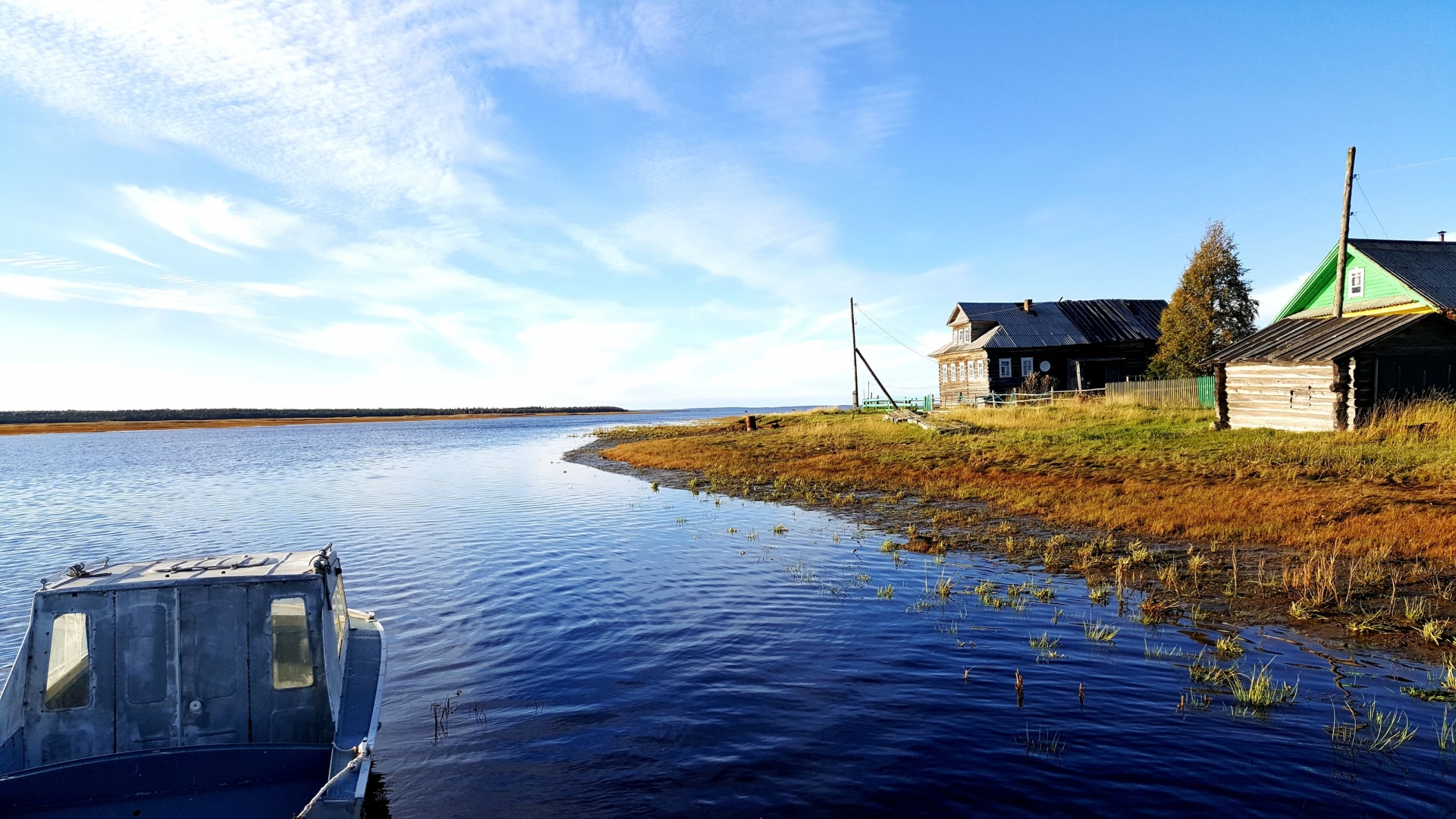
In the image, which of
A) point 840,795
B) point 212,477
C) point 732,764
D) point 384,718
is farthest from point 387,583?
point 212,477

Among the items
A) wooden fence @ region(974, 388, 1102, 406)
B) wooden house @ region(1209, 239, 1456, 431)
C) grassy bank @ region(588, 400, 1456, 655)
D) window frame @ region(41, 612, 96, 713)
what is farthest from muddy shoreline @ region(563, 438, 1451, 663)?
wooden fence @ region(974, 388, 1102, 406)

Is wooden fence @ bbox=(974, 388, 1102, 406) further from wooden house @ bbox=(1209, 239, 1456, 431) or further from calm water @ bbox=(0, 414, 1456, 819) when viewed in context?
calm water @ bbox=(0, 414, 1456, 819)

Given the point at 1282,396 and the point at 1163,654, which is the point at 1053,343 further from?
the point at 1163,654

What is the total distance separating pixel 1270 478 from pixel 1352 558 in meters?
7.52

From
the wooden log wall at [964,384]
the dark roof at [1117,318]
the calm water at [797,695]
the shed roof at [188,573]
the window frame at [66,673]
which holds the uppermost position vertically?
the dark roof at [1117,318]

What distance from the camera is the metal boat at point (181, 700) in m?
6.09

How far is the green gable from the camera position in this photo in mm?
28219

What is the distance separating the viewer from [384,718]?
29.4 feet

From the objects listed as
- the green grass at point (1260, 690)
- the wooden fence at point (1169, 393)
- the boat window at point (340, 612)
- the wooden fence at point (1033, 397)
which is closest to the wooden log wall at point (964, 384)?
the wooden fence at point (1033, 397)

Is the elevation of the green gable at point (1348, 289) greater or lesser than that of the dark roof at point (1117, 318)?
lesser

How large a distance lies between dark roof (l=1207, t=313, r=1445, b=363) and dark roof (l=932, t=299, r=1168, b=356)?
21082 millimetres

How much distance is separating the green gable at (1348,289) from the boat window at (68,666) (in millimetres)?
38114

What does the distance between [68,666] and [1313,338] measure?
36880 mm

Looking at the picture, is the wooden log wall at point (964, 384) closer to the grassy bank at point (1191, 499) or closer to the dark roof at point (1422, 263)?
the grassy bank at point (1191, 499)
